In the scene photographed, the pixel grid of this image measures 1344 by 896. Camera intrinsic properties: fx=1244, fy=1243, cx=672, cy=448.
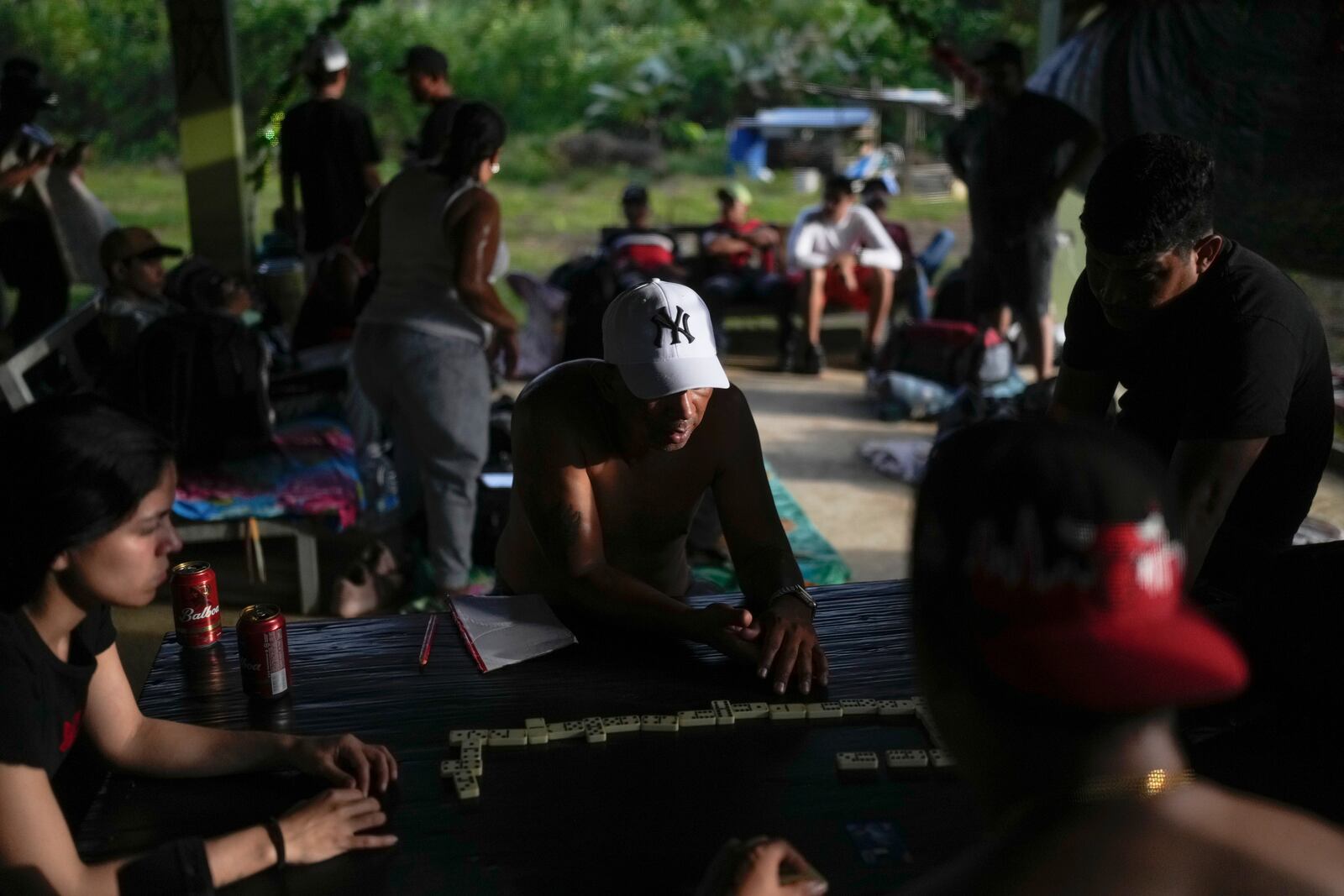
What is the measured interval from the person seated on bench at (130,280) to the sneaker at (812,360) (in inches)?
186

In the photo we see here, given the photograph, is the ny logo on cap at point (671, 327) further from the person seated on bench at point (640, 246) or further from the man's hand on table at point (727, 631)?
the person seated on bench at point (640, 246)

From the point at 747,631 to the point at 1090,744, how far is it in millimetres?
1356

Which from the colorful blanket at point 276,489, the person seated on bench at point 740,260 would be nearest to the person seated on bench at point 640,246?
the person seated on bench at point 740,260

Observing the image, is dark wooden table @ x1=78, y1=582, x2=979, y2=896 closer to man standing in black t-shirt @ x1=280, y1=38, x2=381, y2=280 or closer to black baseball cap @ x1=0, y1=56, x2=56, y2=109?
man standing in black t-shirt @ x1=280, y1=38, x2=381, y2=280

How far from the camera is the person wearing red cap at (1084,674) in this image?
1.04 m

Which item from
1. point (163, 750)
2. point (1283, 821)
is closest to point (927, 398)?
point (163, 750)

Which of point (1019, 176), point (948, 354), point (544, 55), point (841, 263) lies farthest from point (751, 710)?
point (544, 55)

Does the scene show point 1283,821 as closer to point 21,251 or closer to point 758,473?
point 758,473

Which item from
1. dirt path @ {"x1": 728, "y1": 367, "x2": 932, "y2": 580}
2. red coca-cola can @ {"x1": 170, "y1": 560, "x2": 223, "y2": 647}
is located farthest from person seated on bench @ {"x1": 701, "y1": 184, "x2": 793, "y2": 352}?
red coca-cola can @ {"x1": 170, "y1": 560, "x2": 223, "y2": 647}

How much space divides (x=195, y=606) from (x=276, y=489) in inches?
95.3

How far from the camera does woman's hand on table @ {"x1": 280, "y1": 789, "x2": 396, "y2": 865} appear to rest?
1.79 meters

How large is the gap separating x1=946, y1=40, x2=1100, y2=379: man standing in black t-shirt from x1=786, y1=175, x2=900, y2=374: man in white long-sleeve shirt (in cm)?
177

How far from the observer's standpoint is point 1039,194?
677 centimetres

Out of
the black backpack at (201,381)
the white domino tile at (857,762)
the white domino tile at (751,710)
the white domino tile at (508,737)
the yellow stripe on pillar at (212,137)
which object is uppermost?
the white domino tile at (857,762)
